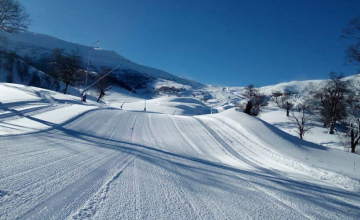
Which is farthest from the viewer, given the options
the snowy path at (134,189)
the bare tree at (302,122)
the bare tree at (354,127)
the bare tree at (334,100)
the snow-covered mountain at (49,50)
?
the snow-covered mountain at (49,50)

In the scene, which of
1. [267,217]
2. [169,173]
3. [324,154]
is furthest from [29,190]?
[324,154]

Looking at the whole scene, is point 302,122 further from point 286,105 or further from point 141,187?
point 141,187

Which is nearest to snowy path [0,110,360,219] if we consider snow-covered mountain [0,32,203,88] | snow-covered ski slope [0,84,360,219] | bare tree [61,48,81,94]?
snow-covered ski slope [0,84,360,219]

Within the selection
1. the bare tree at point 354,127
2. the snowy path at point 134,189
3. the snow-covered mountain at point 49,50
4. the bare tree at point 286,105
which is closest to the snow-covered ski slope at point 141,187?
the snowy path at point 134,189

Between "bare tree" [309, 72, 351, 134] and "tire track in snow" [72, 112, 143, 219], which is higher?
"bare tree" [309, 72, 351, 134]

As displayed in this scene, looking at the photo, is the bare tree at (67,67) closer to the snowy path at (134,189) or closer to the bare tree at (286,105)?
the snowy path at (134,189)

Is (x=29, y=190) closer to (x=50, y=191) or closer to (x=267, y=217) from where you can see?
(x=50, y=191)

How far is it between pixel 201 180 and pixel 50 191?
243cm

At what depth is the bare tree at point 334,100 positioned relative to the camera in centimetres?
2974

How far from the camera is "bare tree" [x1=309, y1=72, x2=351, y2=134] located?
29.7m

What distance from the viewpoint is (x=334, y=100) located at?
110 feet

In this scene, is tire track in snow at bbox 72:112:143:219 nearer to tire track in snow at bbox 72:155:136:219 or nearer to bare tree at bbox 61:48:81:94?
tire track in snow at bbox 72:155:136:219

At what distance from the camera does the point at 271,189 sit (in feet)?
12.2

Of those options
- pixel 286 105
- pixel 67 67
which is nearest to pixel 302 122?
pixel 286 105
